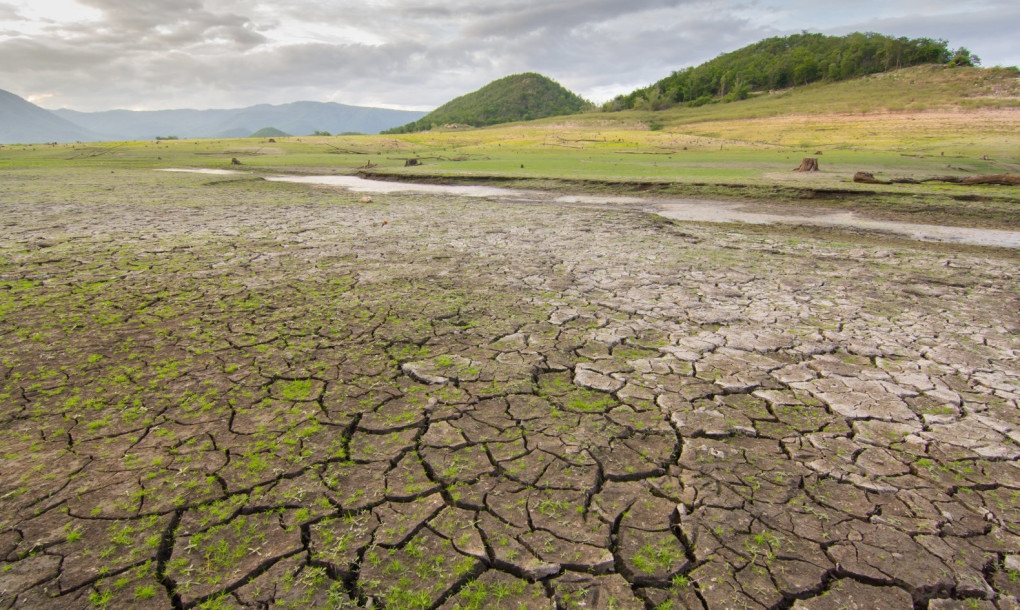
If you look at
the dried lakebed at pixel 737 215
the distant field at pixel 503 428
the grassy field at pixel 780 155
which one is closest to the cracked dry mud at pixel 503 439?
the distant field at pixel 503 428

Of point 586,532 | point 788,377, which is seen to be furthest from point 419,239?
point 586,532

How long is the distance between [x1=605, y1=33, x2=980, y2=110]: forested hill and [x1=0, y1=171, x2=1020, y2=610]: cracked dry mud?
86.4m

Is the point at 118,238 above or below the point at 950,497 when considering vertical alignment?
above

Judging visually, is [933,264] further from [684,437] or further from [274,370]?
[274,370]

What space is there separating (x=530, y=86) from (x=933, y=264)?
137 m

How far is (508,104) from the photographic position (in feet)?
385

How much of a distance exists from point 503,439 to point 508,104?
124 m

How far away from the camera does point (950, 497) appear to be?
2.43m

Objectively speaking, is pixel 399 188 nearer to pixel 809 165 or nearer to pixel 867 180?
pixel 867 180

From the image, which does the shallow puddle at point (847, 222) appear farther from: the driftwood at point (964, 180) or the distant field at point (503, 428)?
the driftwood at point (964, 180)

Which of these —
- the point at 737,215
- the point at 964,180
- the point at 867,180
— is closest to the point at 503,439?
the point at 737,215

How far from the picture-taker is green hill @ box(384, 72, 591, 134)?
10094 centimetres

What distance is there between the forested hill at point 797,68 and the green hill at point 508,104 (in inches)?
979

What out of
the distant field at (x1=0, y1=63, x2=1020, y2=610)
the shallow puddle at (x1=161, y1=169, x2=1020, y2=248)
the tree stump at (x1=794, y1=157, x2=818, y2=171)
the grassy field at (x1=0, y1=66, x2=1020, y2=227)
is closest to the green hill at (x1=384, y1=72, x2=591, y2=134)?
the grassy field at (x1=0, y1=66, x2=1020, y2=227)
